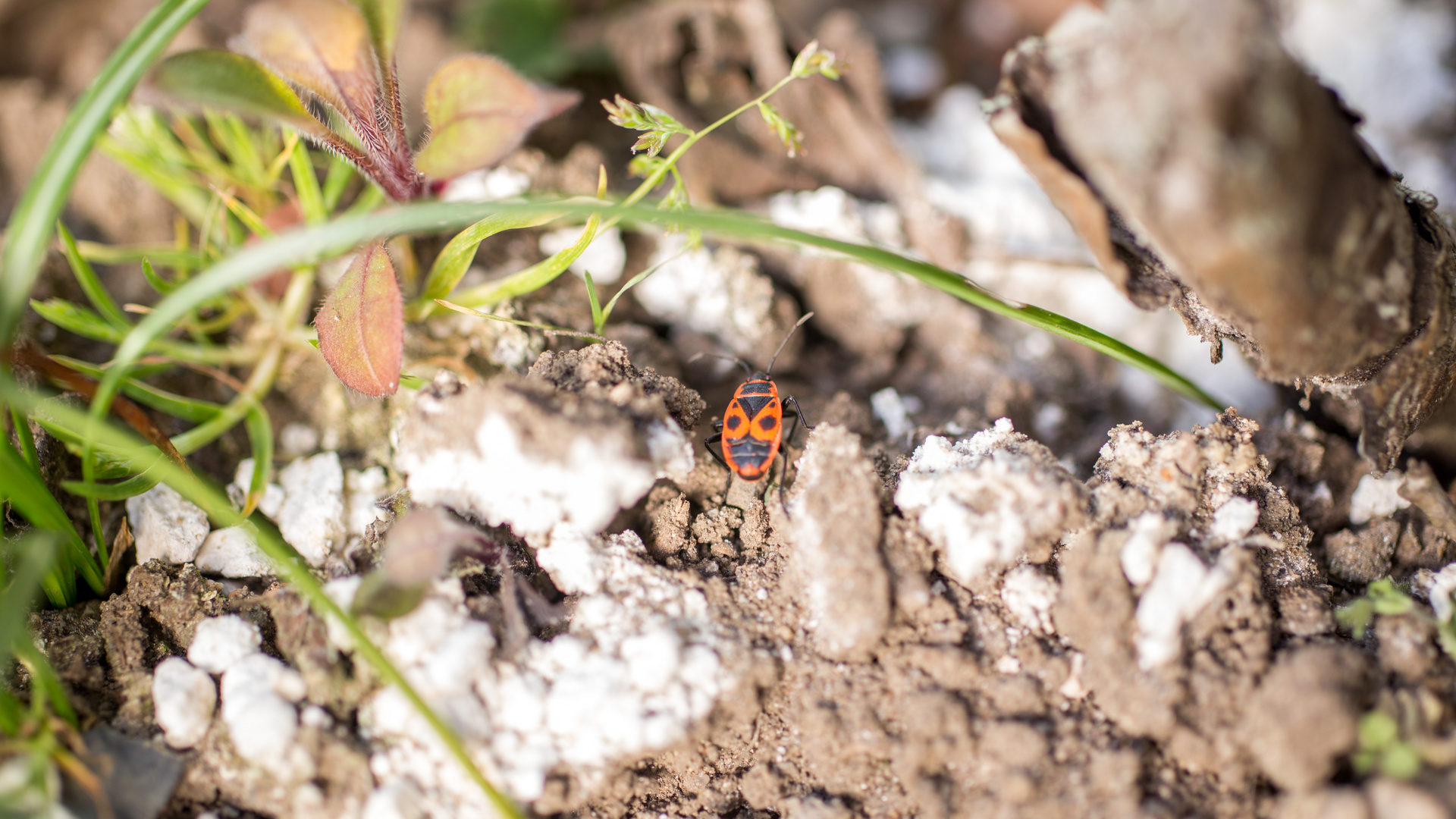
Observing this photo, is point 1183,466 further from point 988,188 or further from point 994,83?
point 994,83

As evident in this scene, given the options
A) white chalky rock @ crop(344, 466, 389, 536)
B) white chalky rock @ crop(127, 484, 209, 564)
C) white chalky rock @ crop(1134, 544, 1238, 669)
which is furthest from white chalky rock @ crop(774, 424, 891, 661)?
white chalky rock @ crop(127, 484, 209, 564)

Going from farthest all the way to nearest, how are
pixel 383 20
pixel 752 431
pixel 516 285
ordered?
pixel 516 285
pixel 752 431
pixel 383 20

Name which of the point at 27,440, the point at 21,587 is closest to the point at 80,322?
the point at 27,440

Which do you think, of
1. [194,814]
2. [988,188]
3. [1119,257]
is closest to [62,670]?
[194,814]

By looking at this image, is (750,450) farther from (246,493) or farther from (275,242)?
(246,493)

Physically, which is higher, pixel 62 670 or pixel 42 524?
pixel 42 524

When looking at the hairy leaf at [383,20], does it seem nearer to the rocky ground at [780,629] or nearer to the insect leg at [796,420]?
the rocky ground at [780,629]
